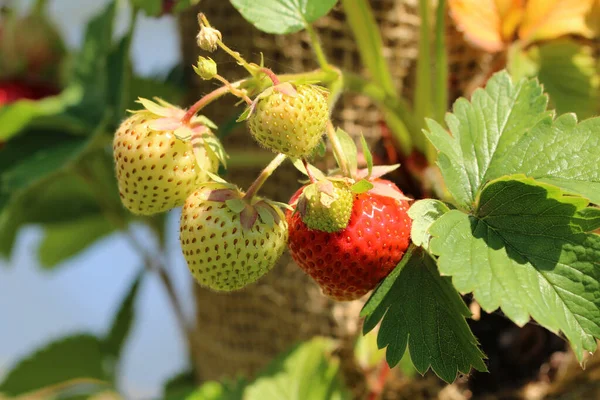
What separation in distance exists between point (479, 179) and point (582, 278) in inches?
3.3

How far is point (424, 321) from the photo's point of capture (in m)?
0.38

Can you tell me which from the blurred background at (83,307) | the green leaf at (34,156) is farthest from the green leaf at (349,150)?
the blurred background at (83,307)

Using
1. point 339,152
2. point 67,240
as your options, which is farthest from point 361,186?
point 67,240

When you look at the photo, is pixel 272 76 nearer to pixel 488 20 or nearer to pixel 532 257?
pixel 532 257

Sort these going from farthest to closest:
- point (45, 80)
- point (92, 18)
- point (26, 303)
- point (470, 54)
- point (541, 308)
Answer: point (26, 303) < point (45, 80) < point (92, 18) < point (470, 54) < point (541, 308)

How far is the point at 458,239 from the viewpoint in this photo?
0.37 m

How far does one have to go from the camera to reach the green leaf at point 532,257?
1.14 ft

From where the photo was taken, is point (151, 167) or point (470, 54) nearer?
point (151, 167)

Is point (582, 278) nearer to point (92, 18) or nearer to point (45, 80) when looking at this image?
point (92, 18)

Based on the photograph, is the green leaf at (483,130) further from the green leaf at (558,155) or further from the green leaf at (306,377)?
the green leaf at (306,377)

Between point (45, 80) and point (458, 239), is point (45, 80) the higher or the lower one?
the lower one

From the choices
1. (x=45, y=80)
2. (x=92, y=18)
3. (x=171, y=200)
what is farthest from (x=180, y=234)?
(x=45, y=80)

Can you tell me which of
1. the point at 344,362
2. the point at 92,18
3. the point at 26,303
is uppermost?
the point at 92,18

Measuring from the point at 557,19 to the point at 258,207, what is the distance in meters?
0.37
